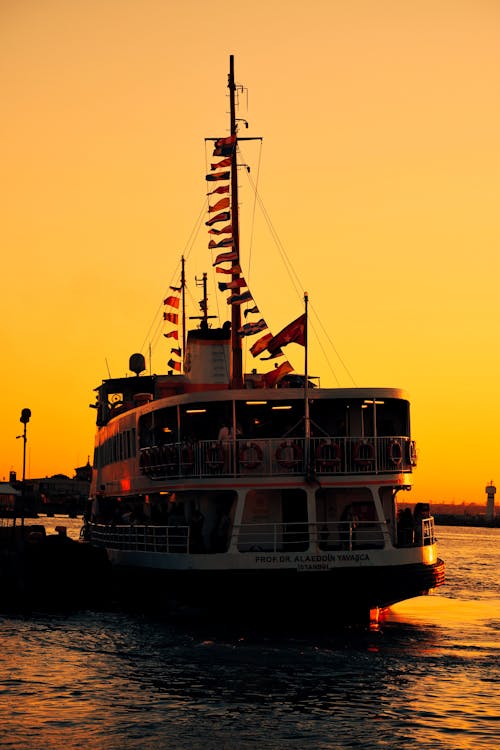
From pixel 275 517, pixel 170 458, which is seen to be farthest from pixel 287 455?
pixel 170 458

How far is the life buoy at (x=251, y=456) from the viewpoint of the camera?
105ft

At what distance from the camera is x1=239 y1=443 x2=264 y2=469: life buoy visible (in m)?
32.1

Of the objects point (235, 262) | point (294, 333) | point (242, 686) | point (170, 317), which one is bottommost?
point (242, 686)

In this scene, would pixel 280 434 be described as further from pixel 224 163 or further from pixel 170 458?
pixel 224 163

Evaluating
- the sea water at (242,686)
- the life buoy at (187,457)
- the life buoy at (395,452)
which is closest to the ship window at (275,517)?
the life buoy at (187,457)

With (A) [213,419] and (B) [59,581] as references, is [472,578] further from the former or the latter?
(A) [213,419]

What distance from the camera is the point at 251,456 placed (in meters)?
32.2

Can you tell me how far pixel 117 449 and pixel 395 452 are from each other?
15058 mm

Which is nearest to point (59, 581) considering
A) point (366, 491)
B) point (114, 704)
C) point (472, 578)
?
point (366, 491)

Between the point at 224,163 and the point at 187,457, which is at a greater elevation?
the point at 224,163

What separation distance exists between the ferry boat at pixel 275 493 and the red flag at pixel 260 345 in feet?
0.10

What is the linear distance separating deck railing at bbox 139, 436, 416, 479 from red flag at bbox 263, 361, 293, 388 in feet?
7.56

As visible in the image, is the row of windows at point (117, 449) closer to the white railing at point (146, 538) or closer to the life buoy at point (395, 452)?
the white railing at point (146, 538)

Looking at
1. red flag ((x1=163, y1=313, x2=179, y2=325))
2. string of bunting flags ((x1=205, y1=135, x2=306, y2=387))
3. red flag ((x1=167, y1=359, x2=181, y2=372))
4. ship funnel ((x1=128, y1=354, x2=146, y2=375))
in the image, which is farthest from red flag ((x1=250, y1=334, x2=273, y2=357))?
red flag ((x1=167, y1=359, x2=181, y2=372))
